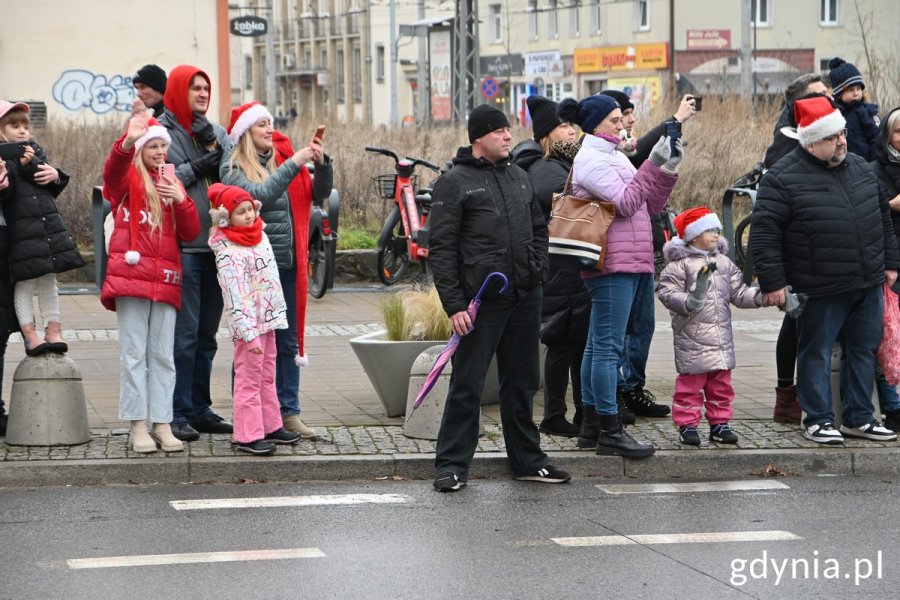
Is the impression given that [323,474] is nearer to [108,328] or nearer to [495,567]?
[495,567]

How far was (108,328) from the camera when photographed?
12430 mm

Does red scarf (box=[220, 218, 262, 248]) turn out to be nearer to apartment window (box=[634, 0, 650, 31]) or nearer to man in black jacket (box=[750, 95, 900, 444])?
man in black jacket (box=[750, 95, 900, 444])

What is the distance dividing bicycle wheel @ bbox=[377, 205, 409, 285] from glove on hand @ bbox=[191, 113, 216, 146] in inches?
286

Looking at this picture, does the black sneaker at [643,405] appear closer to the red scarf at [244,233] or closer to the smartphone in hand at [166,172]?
the red scarf at [244,233]

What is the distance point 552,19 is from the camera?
219 feet

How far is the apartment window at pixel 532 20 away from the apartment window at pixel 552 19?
103 centimetres

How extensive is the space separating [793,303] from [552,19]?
60195 mm

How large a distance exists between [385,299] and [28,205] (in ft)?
7.78

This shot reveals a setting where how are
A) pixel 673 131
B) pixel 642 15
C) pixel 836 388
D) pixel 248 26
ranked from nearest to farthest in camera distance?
pixel 673 131
pixel 836 388
pixel 248 26
pixel 642 15

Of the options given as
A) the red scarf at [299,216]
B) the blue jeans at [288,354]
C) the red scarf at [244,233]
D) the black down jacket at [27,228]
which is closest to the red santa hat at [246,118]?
the red scarf at [299,216]

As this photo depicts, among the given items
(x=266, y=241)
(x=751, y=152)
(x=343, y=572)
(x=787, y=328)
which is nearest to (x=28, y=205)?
(x=266, y=241)

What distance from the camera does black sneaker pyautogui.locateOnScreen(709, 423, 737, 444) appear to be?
8203 millimetres

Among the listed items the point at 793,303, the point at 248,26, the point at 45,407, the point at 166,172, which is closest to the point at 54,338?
the point at 45,407

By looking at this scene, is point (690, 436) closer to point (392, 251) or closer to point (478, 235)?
point (478, 235)
